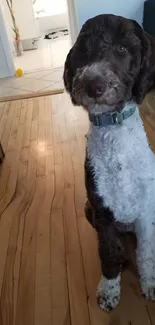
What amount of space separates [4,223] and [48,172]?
0.48m

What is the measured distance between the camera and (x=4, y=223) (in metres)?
1.62

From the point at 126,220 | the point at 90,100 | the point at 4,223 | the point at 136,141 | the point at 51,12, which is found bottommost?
the point at 51,12

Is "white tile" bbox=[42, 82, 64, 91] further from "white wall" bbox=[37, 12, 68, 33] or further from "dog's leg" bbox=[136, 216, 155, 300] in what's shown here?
"white wall" bbox=[37, 12, 68, 33]

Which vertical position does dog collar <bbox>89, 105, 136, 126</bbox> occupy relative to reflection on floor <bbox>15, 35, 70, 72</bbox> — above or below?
above

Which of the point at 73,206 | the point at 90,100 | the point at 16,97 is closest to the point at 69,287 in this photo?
the point at 73,206

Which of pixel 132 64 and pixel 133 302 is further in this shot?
pixel 133 302

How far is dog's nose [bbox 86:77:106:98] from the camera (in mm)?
741

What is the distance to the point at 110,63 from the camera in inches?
31.2

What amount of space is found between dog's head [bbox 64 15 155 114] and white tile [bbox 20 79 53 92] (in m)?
2.88

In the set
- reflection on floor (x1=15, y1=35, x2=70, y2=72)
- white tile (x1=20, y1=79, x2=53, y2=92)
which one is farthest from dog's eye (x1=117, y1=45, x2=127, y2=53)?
reflection on floor (x1=15, y1=35, x2=70, y2=72)

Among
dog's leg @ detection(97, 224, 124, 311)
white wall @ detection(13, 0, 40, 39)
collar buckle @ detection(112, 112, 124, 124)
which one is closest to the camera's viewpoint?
→ collar buckle @ detection(112, 112, 124, 124)

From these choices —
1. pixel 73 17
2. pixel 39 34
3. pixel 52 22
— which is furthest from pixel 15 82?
pixel 52 22

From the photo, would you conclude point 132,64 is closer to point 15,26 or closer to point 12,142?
point 12,142

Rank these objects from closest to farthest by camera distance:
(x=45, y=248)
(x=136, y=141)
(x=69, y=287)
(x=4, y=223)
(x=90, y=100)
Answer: (x=90, y=100)
(x=136, y=141)
(x=69, y=287)
(x=45, y=248)
(x=4, y=223)
